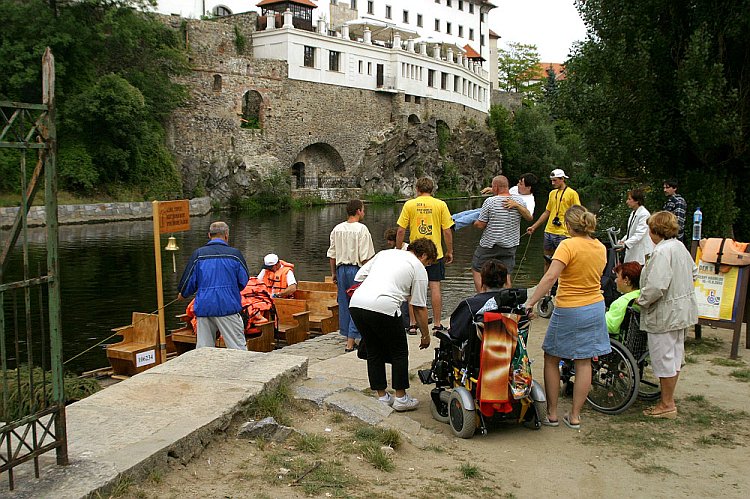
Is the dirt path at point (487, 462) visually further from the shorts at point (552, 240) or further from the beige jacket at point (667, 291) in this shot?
the shorts at point (552, 240)

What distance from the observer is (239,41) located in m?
47.5

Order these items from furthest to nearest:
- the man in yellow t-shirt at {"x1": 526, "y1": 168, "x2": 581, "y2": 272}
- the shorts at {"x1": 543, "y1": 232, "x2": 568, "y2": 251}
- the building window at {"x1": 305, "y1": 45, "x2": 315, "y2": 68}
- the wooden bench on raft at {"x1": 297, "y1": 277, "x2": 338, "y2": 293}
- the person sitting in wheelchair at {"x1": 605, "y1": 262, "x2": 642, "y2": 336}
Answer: the building window at {"x1": 305, "y1": 45, "x2": 315, "y2": 68} < the wooden bench on raft at {"x1": 297, "y1": 277, "x2": 338, "y2": 293} < the shorts at {"x1": 543, "y1": 232, "x2": 568, "y2": 251} < the man in yellow t-shirt at {"x1": 526, "y1": 168, "x2": 581, "y2": 272} < the person sitting in wheelchair at {"x1": 605, "y1": 262, "x2": 642, "y2": 336}

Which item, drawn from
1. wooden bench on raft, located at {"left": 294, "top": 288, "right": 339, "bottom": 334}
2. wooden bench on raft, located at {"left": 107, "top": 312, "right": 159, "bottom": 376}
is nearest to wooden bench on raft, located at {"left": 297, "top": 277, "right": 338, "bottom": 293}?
wooden bench on raft, located at {"left": 294, "top": 288, "right": 339, "bottom": 334}

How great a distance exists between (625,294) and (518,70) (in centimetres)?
8294

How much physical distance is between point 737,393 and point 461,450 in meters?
3.03

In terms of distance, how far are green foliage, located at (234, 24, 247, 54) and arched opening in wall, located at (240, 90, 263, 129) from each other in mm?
2621

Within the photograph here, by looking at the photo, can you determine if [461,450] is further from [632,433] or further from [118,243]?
[118,243]

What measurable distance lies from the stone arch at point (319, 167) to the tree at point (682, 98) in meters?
39.4

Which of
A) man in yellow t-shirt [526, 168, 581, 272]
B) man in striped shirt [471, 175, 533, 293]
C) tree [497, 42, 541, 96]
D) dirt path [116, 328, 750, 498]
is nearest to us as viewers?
dirt path [116, 328, 750, 498]

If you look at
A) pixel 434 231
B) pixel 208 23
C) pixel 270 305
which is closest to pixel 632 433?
pixel 434 231

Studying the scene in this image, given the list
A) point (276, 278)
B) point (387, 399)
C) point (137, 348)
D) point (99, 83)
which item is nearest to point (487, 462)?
point (387, 399)

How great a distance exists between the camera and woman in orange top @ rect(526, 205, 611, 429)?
18.7ft

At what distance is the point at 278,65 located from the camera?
48.5m

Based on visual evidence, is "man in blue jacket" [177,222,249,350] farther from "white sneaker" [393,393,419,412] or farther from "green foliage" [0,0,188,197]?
"green foliage" [0,0,188,197]
